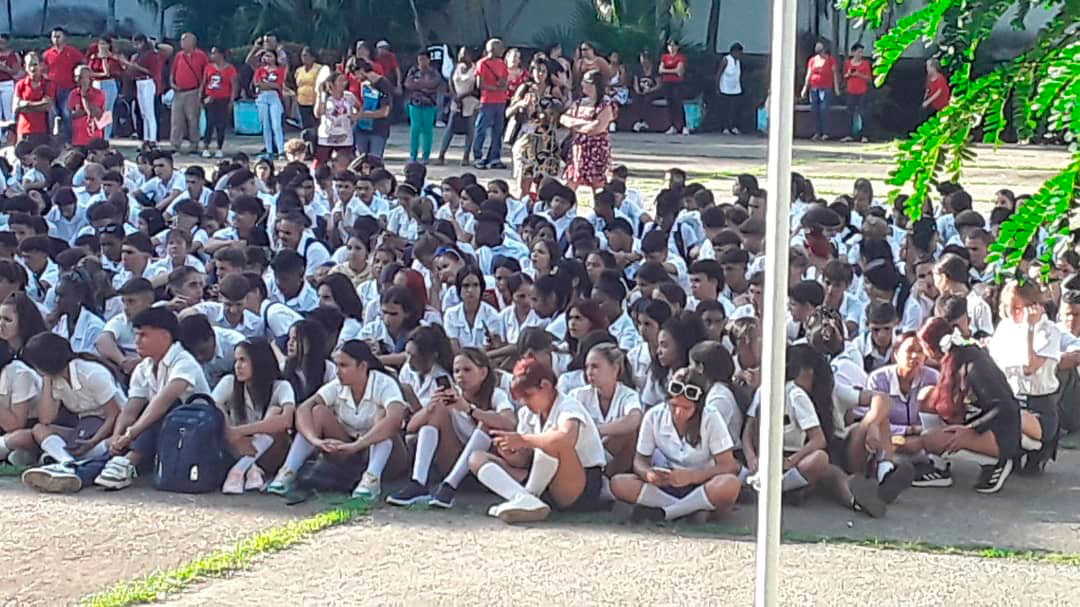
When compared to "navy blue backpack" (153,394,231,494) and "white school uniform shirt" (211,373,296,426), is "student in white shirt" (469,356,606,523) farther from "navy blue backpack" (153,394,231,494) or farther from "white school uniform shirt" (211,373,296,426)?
"navy blue backpack" (153,394,231,494)

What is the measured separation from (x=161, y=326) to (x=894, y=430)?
2626 millimetres

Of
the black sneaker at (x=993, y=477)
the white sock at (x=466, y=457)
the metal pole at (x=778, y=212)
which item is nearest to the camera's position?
the metal pole at (x=778, y=212)

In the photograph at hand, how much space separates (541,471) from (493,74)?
9.06 metres

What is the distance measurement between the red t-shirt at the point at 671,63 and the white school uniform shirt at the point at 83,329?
12.4 meters

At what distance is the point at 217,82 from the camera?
14.9 metres

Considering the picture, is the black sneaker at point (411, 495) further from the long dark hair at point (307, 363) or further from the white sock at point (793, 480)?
the white sock at point (793, 480)

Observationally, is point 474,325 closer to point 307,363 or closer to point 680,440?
point 307,363

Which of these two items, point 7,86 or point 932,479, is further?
point 7,86

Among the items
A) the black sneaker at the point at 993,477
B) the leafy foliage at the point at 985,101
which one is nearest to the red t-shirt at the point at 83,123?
the black sneaker at the point at 993,477

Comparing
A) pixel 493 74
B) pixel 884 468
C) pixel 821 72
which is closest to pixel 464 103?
pixel 493 74

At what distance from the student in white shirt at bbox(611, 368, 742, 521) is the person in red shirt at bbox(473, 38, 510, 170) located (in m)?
8.97

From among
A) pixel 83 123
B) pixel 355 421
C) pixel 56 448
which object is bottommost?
pixel 56 448

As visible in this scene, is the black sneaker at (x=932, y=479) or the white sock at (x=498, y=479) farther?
the black sneaker at (x=932, y=479)

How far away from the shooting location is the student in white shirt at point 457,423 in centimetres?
527
